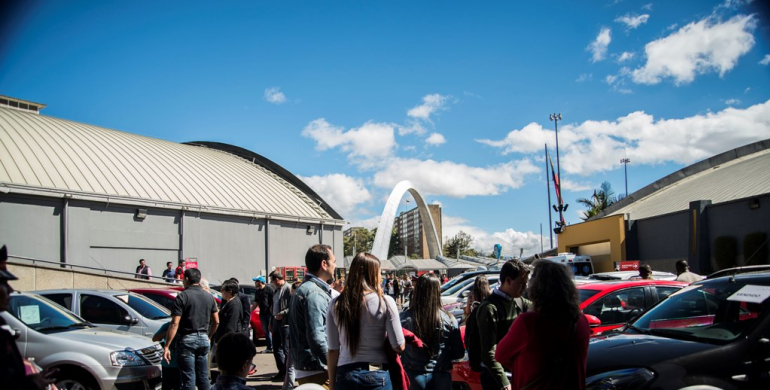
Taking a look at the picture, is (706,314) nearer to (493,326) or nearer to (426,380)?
(493,326)

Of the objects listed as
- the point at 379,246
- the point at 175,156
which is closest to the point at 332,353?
the point at 175,156

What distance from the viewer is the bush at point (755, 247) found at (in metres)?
19.4

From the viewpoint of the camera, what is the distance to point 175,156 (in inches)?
1261

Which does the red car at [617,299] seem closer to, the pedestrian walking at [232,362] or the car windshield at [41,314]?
the pedestrian walking at [232,362]

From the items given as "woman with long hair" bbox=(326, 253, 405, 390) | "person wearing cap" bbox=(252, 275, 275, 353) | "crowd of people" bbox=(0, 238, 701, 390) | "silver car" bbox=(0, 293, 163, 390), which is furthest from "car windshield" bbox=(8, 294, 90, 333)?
"person wearing cap" bbox=(252, 275, 275, 353)

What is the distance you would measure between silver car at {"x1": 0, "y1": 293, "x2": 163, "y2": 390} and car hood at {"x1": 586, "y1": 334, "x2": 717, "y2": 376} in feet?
17.8

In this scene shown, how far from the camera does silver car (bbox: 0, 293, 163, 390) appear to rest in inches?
245

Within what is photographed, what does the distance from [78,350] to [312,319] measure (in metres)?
3.74

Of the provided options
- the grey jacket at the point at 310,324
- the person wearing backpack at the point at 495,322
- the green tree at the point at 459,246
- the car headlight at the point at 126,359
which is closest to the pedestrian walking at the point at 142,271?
the car headlight at the point at 126,359

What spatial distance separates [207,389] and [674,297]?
5345 millimetres

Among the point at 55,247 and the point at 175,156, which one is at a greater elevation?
the point at 175,156

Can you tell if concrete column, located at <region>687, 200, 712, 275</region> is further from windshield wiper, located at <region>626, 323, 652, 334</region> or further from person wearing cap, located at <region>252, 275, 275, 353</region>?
windshield wiper, located at <region>626, 323, 652, 334</region>

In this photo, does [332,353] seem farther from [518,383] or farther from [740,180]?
[740,180]

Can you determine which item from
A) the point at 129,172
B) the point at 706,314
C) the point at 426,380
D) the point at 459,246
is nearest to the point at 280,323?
the point at 426,380
